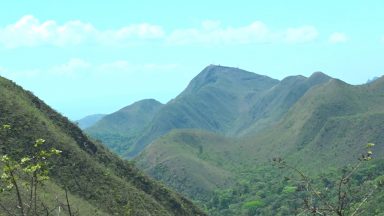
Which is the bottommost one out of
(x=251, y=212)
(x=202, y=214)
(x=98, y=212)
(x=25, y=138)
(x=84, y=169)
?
(x=251, y=212)

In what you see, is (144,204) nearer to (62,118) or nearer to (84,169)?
(84,169)

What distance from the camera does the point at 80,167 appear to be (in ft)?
265

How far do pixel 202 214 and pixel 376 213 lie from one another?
38.2 meters

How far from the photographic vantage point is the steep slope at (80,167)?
74.6 metres

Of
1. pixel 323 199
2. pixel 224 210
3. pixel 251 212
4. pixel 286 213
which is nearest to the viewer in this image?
pixel 323 199

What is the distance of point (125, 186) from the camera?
3364 inches

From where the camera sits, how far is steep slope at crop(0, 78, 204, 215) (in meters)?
74.6

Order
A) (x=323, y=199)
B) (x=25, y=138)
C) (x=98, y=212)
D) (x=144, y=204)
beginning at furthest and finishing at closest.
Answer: (x=144, y=204)
(x=25, y=138)
(x=98, y=212)
(x=323, y=199)

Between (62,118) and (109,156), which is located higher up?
(62,118)

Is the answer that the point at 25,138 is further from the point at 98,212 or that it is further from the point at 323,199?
the point at 323,199

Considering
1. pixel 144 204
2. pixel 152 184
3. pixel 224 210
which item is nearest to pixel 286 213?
pixel 224 210

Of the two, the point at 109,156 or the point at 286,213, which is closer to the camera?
Answer: the point at 109,156

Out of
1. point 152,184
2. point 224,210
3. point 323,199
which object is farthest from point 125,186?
point 224,210

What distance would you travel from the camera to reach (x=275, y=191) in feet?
595
